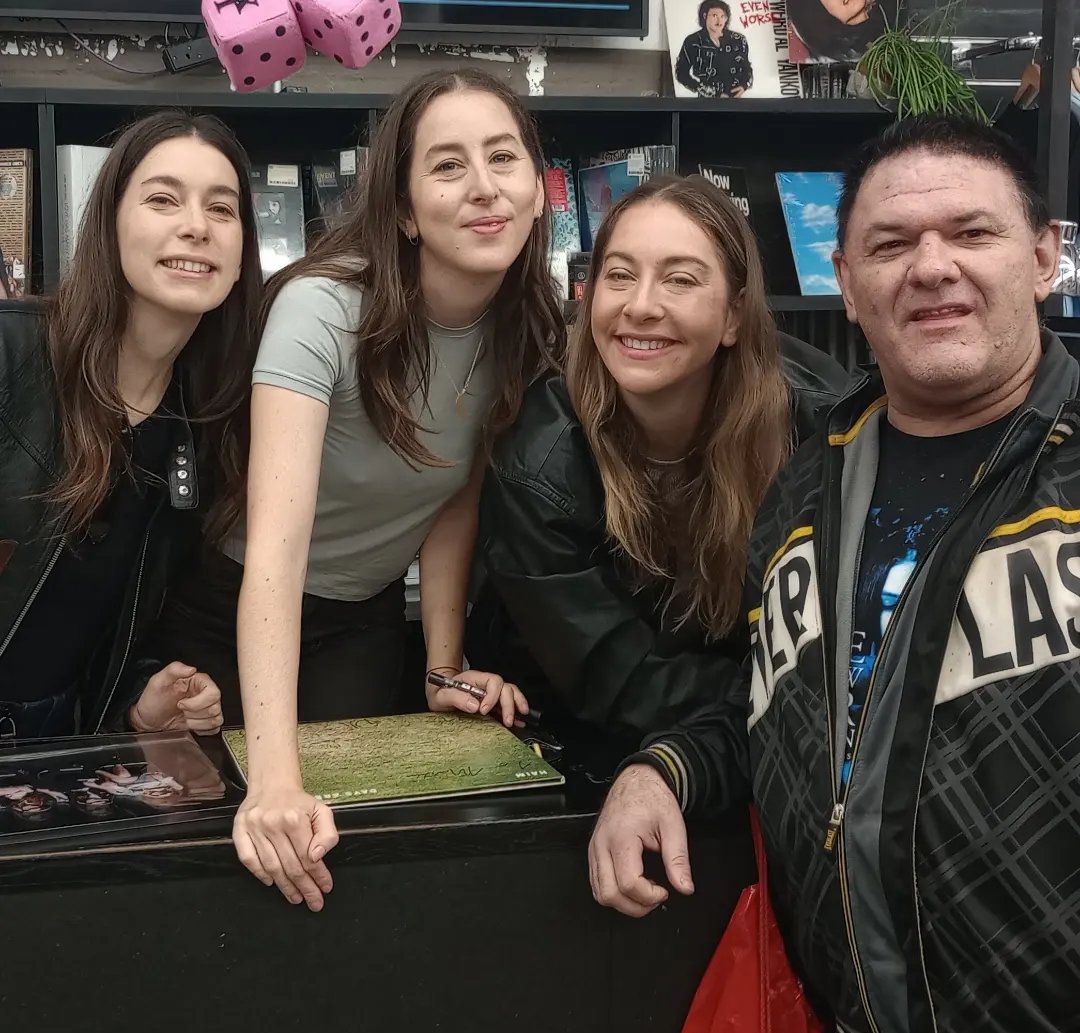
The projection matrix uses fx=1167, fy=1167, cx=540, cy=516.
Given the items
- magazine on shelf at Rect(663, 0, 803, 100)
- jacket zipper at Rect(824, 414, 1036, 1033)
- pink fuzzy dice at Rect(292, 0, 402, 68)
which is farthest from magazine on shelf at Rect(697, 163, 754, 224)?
jacket zipper at Rect(824, 414, 1036, 1033)

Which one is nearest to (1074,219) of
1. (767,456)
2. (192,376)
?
(767,456)

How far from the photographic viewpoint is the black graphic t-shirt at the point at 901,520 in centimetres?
110

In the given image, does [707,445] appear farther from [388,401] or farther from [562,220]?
[562,220]

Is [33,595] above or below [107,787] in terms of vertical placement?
above

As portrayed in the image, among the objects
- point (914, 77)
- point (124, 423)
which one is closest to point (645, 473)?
point (124, 423)

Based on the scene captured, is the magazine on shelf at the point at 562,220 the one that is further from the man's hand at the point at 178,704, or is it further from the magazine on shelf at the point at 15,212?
the man's hand at the point at 178,704

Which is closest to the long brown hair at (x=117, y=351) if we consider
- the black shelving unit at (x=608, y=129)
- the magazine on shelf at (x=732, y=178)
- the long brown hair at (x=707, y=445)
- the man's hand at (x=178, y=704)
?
the man's hand at (x=178, y=704)

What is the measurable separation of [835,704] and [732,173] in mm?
2215

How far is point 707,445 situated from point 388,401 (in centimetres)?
44

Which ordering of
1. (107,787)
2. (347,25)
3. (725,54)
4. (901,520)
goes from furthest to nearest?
(725,54)
(347,25)
(107,787)
(901,520)

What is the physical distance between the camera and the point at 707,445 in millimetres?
1611

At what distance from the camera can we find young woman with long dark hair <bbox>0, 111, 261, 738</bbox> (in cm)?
160

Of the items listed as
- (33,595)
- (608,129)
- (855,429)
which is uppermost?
(608,129)

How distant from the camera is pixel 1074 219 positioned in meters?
2.91
